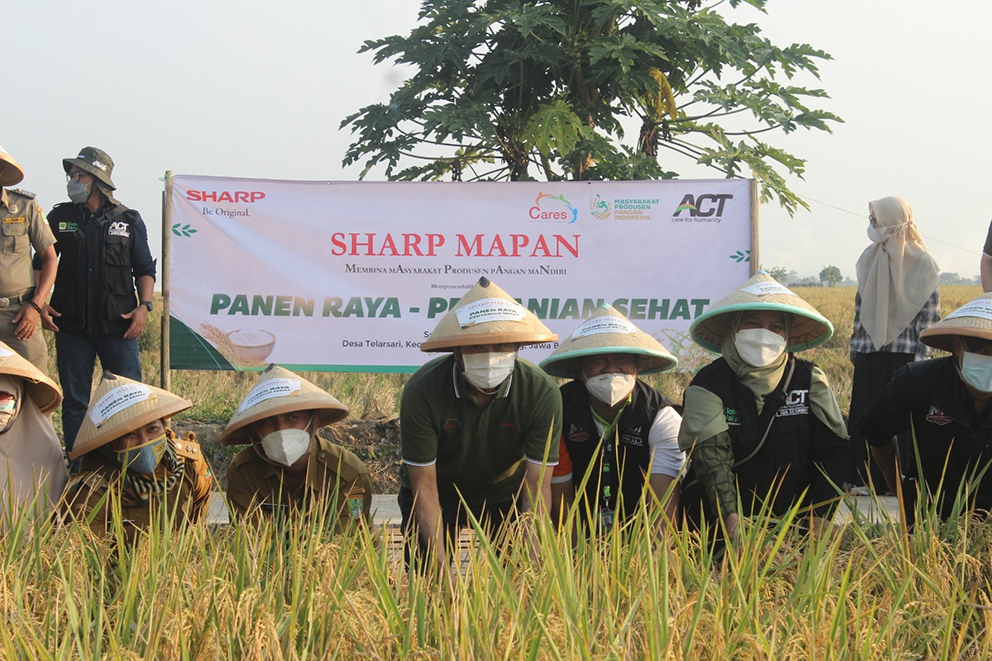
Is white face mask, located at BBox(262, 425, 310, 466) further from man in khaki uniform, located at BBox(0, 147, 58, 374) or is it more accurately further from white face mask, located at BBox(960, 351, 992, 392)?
white face mask, located at BBox(960, 351, 992, 392)

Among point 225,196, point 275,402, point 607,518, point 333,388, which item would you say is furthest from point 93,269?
point 607,518

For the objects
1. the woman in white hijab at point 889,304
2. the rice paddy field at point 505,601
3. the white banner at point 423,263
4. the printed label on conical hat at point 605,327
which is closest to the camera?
the rice paddy field at point 505,601

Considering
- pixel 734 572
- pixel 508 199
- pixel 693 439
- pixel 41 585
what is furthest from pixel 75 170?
pixel 734 572

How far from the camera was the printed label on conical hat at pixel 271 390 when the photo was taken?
4113 millimetres

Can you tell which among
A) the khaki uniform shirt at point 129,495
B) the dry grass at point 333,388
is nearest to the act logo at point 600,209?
the dry grass at point 333,388

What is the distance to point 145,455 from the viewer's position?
399 cm

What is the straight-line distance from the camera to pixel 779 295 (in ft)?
13.6

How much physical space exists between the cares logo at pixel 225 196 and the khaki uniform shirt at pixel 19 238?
168 centimetres

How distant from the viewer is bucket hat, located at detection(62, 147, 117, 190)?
5.91 metres

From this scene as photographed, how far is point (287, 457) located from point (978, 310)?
257 centimetres

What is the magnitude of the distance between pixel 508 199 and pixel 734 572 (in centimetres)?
502

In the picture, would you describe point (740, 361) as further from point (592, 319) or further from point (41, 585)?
point (41, 585)

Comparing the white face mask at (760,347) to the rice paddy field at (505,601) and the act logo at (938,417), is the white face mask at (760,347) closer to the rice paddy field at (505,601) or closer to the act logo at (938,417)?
the act logo at (938,417)

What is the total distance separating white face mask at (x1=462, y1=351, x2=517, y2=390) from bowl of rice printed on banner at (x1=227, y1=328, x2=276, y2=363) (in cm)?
370
